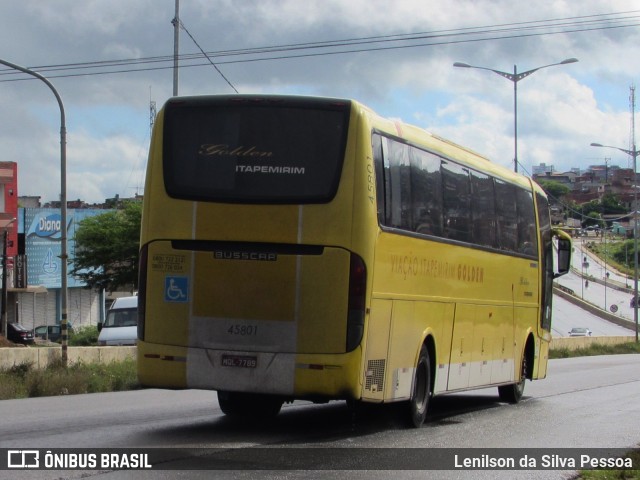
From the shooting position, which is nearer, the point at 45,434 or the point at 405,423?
the point at 45,434

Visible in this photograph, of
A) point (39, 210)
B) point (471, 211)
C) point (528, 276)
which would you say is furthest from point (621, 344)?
point (471, 211)

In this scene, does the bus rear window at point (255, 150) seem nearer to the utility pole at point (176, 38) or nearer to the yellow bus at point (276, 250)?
the yellow bus at point (276, 250)

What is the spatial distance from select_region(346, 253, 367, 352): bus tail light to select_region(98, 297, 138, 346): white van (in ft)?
76.6

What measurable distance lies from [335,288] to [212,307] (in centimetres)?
136

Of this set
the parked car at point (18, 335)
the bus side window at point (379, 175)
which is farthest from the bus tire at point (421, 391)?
the parked car at point (18, 335)

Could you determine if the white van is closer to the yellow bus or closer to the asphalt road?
the asphalt road

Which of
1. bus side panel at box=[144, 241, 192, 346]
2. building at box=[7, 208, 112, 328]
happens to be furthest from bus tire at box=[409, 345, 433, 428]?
building at box=[7, 208, 112, 328]

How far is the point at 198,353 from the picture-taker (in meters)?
11.9

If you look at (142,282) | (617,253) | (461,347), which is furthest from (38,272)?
(617,253)

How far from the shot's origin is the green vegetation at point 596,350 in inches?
1875

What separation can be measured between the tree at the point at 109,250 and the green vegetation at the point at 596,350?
21385 mm

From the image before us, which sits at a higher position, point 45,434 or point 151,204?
point 151,204

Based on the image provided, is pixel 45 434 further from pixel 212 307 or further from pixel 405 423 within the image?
pixel 405 423

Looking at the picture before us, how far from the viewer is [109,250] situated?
5659cm
